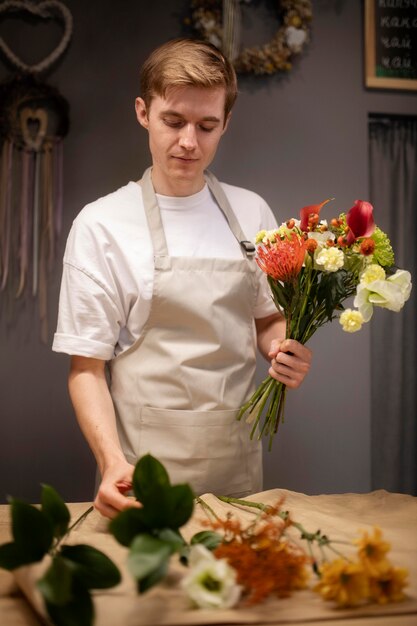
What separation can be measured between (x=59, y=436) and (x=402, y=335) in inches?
64.2

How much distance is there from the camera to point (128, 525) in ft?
3.12

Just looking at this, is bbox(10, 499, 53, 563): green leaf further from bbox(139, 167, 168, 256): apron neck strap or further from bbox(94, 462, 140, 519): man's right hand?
bbox(139, 167, 168, 256): apron neck strap

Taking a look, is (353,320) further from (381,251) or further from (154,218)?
(154,218)

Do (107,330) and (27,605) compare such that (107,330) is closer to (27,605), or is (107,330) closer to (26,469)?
(27,605)

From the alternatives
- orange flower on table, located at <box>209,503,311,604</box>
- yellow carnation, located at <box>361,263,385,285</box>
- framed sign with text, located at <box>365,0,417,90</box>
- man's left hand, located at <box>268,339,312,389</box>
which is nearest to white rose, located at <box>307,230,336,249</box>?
yellow carnation, located at <box>361,263,385,285</box>

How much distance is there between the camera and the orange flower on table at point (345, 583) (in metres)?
0.97

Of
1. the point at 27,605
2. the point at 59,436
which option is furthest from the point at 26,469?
the point at 27,605

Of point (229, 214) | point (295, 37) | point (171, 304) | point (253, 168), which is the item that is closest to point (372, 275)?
point (171, 304)

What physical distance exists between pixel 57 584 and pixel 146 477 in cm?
18

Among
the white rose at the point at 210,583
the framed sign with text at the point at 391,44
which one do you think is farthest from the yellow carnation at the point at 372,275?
the framed sign with text at the point at 391,44

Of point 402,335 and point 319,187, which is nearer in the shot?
point 319,187

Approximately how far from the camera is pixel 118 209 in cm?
195

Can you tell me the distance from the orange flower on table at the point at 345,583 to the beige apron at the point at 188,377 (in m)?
0.91

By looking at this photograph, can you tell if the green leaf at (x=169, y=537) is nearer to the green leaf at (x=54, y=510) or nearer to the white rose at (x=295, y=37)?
the green leaf at (x=54, y=510)
